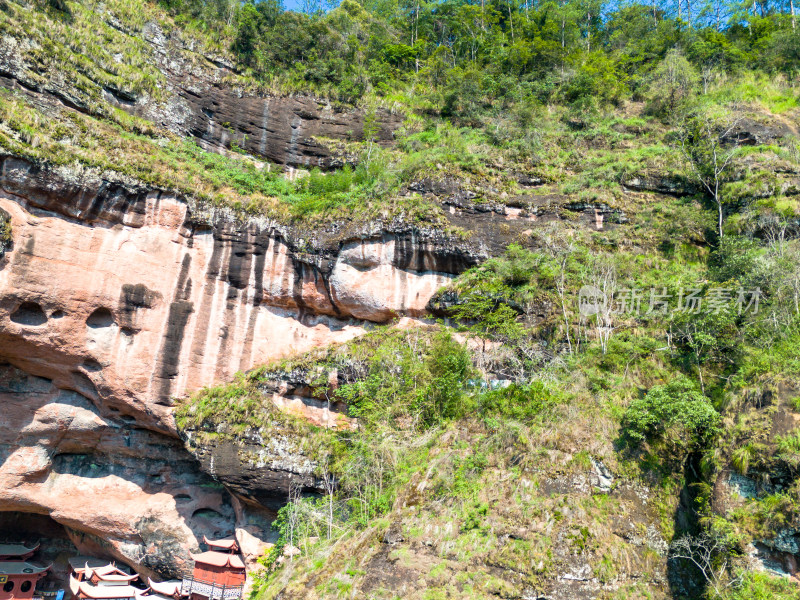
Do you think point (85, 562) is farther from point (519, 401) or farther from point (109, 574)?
point (519, 401)

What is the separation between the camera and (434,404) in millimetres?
14938

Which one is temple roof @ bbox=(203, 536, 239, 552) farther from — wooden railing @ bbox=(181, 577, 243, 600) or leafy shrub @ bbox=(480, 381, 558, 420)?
leafy shrub @ bbox=(480, 381, 558, 420)

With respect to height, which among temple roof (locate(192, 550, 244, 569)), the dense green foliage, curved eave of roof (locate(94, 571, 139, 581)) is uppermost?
the dense green foliage

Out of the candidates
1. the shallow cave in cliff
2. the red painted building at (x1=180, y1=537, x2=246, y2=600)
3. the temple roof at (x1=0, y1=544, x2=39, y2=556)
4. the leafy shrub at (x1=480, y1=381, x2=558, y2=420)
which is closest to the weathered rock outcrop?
the leafy shrub at (x1=480, y1=381, x2=558, y2=420)

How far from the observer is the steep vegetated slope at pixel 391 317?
1122 cm

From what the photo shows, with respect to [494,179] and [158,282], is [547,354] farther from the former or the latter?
[158,282]

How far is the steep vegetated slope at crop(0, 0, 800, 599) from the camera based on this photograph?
1122 centimetres

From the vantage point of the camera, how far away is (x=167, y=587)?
17.8 metres

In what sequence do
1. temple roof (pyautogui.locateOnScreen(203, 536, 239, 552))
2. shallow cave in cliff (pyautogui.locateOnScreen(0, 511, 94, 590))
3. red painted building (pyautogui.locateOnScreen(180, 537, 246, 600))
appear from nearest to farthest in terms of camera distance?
1. red painted building (pyautogui.locateOnScreen(180, 537, 246, 600))
2. temple roof (pyautogui.locateOnScreen(203, 536, 239, 552))
3. shallow cave in cliff (pyautogui.locateOnScreen(0, 511, 94, 590))

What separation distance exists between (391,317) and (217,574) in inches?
394

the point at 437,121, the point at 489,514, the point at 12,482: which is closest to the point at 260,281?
the point at 12,482

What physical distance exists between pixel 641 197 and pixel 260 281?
15.6 metres

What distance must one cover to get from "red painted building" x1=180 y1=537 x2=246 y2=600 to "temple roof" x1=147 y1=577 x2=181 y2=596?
2.66 ft

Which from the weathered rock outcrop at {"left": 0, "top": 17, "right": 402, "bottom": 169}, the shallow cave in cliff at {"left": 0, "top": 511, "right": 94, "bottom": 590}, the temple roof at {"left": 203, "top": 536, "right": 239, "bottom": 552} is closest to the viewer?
the temple roof at {"left": 203, "top": 536, "right": 239, "bottom": 552}
